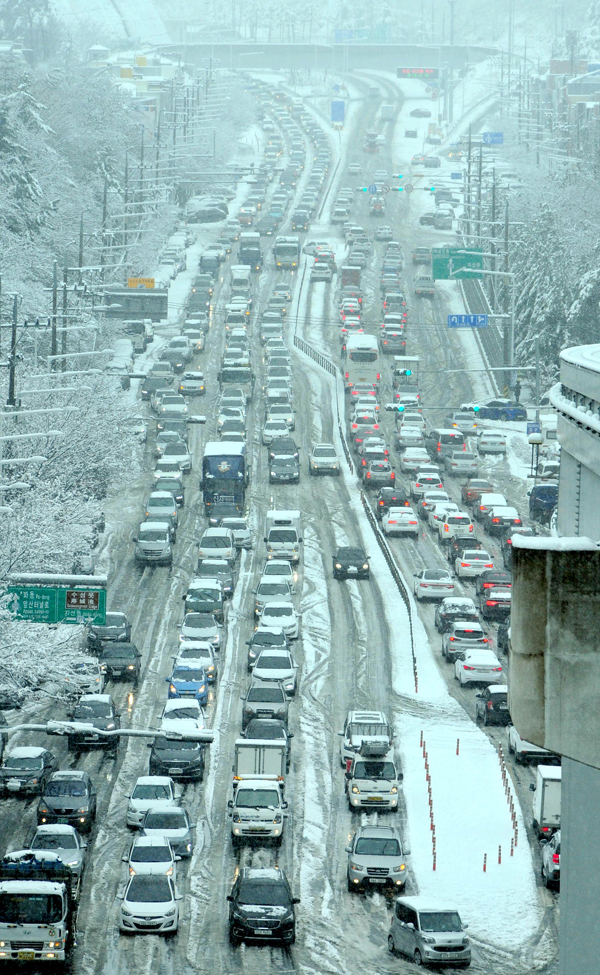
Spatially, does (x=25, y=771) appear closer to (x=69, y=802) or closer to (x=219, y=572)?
(x=69, y=802)

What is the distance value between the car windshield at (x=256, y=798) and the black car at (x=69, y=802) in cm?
328

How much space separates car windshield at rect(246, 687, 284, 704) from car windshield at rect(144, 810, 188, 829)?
7848mm

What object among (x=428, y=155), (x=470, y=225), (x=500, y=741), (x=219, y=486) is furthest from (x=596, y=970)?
(x=428, y=155)

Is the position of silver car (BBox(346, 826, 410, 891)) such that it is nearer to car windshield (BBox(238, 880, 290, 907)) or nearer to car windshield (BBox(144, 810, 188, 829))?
car windshield (BBox(238, 880, 290, 907))

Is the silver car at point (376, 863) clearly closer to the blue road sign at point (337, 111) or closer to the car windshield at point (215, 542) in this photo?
the car windshield at point (215, 542)

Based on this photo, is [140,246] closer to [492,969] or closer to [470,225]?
[470,225]

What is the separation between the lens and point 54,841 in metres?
32.2

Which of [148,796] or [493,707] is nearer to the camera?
[148,796]

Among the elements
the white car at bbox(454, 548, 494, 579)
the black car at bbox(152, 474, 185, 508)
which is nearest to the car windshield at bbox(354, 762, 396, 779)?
the white car at bbox(454, 548, 494, 579)

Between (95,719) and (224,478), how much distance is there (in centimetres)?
2276

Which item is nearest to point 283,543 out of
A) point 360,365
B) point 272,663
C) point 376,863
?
point 272,663

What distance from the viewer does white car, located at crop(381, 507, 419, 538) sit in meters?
59.9

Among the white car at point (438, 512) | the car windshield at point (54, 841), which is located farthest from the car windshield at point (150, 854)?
A: the white car at point (438, 512)

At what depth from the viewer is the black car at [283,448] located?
69.2 m
